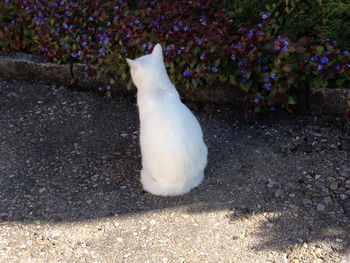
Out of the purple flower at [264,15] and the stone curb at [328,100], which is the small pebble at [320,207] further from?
the purple flower at [264,15]

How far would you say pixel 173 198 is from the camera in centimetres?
330

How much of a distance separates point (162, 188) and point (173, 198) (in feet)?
0.38

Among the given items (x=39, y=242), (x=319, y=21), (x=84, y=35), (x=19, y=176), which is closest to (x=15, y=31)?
(x=84, y=35)

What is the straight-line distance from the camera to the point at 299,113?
13.4ft

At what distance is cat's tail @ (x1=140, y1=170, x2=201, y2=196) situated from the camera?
324 centimetres

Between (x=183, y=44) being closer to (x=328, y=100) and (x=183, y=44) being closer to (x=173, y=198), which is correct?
(x=328, y=100)

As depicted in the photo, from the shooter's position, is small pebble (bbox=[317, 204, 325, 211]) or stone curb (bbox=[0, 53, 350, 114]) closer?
small pebble (bbox=[317, 204, 325, 211])

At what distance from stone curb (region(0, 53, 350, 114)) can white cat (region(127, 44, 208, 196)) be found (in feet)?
3.54

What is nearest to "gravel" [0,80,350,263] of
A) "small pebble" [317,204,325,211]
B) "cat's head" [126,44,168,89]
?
"small pebble" [317,204,325,211]

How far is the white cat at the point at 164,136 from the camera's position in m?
3.05

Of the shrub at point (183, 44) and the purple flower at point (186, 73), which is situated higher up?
the shrub at point (183, 44)

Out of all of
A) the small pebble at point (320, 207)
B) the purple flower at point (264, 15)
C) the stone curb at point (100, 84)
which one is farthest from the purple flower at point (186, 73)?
the small pebble at point (320, 207)

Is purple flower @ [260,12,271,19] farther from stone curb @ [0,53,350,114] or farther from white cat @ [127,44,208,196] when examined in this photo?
white cat @ [127,44,208,196]

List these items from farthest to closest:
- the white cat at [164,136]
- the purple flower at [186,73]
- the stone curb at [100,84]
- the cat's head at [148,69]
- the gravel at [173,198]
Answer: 1. the purple flower at [186,73]
2. the stone curb at [100,84]
3. the cat's head at [148,69]
4. the white cat at [164,136]
5. the gravel at [173,198]
